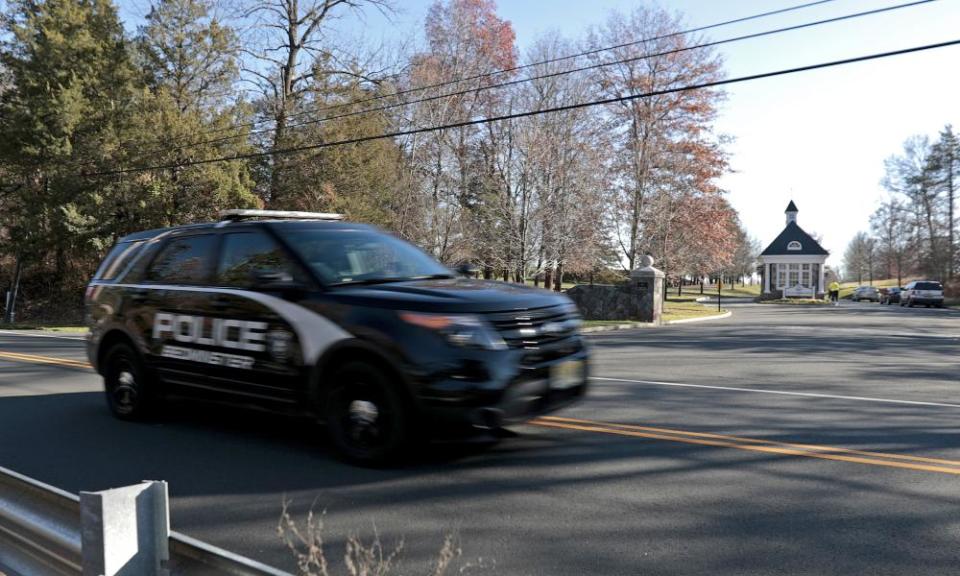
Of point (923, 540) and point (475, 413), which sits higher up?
point (475, 413)

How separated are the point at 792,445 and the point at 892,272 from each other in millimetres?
110331

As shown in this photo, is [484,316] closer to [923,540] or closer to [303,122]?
[923,540]

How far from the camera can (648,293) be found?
24.0 m

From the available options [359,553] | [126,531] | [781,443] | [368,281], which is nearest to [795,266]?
[781,443]

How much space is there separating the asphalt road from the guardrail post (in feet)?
3.57

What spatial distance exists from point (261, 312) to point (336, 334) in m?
0.84

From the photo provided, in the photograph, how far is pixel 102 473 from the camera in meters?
5.09

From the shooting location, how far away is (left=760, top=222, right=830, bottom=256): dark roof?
6159 centimetres

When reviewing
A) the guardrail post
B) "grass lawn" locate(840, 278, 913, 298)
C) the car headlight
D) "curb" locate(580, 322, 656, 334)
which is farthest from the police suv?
"grass lawn" locate(840, 278, 913, 298)

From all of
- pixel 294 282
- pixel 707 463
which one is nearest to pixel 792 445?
→ pixel 707 463

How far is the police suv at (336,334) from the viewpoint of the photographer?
4656 millimetres

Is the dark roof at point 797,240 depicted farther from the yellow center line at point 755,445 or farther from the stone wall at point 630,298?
the yellow center line at point 755,445

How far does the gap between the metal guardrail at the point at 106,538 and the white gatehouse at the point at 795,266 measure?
6364 cm

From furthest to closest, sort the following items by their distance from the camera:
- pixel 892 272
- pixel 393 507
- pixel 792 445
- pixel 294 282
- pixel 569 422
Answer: pixel 892 272 → pixel 569 422 → pixel 792 445 → pixel 294 282 → pixel 393 507
